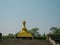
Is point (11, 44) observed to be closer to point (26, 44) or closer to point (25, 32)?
point (26, 44)

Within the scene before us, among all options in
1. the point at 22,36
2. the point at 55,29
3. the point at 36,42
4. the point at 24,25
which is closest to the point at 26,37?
the point at 22,36

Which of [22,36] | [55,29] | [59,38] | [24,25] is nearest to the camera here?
[59,38]

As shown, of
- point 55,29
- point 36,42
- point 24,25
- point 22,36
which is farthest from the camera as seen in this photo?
point 55,29

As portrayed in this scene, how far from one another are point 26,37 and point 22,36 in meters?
0.43

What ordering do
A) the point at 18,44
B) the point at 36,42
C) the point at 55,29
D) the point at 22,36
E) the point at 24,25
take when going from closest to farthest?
the point at 18,44, the point at 36,42, the point at 22,36, the point at 24,25, the point at 55,29

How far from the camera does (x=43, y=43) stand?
525 inches

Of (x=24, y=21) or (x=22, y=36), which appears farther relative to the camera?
(x=24, y=21)

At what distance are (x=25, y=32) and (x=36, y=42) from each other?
21.3ft

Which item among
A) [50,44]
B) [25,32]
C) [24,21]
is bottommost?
[50,44]

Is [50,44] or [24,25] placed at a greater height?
[24,25]

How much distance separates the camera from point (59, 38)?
54.0ft

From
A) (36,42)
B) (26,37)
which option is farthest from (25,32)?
(36,42)

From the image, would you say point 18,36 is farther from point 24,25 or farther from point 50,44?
A: point 50,44

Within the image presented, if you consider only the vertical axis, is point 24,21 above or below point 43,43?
above
